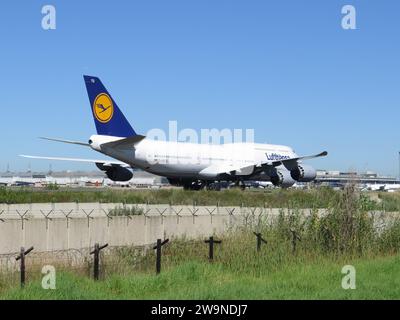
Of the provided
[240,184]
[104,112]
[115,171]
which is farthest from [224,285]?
[240,184]

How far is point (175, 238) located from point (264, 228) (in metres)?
3.36

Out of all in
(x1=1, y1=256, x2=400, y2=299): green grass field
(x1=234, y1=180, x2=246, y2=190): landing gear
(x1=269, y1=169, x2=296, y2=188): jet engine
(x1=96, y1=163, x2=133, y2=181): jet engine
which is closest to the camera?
(x1=1, y1=256, x2=400, y2=299): green grass field

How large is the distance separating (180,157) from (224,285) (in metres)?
39.8

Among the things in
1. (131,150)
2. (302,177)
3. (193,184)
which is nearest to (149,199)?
(131,150)

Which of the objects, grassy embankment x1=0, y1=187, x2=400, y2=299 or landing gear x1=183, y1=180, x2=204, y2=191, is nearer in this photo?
grassy embankment x1=0, y1=187, x2=400, y2=299

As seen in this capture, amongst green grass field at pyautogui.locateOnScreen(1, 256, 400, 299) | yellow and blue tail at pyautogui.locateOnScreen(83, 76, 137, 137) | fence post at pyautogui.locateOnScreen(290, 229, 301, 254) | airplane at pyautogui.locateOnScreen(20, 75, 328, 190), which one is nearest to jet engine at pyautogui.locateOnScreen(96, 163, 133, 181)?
airplane at pyautogui.locateOnScreen(20, 75, 328, 190)

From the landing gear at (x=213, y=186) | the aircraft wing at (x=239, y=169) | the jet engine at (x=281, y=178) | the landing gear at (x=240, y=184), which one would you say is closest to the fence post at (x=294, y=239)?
the aircraft wing at (x=239, y=169)

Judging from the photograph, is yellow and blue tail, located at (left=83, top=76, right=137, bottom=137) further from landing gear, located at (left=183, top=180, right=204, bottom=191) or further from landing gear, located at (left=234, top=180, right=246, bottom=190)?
landing gear, located at (left=234, top=180, right=246, bottom=190)

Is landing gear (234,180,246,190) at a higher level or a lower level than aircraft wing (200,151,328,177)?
lower

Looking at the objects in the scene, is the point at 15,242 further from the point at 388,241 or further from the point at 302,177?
the point at 302,177

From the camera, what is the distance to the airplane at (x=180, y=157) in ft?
168

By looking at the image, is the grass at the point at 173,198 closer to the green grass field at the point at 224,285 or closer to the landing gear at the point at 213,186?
the landing gear at the point at 213,186

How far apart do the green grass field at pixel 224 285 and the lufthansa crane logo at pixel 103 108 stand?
3629cm

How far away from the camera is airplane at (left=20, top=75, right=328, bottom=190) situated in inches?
2014
